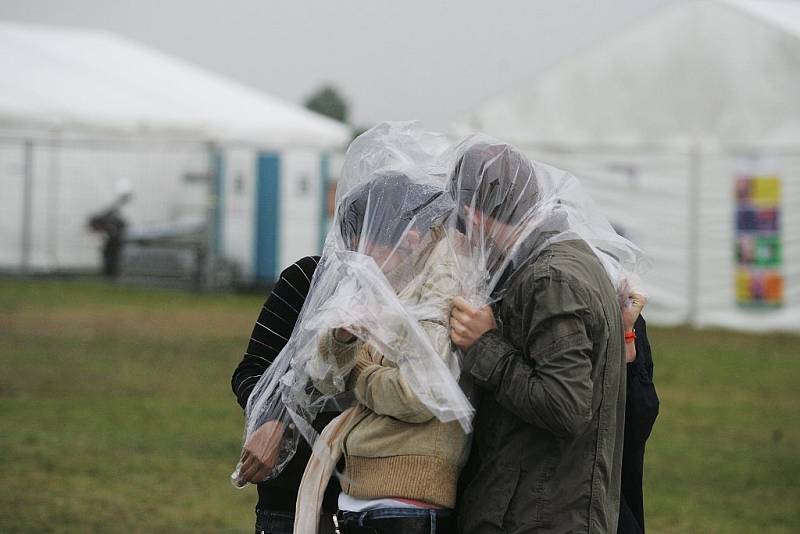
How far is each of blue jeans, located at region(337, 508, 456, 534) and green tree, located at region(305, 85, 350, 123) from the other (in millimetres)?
51228

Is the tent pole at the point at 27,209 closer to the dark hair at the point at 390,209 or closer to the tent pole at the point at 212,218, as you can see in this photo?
the tent pole at the point at 212,218

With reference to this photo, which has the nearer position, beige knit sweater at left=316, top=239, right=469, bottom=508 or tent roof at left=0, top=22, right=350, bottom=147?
beige knit sweater at left=316, top=239, right=469, bottom=508

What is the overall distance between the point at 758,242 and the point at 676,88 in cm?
247

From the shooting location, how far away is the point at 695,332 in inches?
603

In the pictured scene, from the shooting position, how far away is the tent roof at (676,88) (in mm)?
15891

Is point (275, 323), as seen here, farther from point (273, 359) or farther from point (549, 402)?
point (549, 402)

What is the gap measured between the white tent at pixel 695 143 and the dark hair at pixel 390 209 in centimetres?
1360

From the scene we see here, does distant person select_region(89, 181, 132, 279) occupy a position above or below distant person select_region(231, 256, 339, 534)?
below

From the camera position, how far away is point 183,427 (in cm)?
841

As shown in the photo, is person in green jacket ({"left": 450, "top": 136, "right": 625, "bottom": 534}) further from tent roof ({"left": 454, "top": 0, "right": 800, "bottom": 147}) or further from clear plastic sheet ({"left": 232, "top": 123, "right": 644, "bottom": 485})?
tent roof ({"left": 454, "top": 0, "right": 800, "bottom": 147})

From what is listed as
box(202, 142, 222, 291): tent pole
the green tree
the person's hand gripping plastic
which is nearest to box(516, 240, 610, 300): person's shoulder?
the person's hand gripping plastic

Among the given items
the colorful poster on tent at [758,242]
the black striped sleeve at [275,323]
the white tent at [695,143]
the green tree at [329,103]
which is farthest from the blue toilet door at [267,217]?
the green tree at [329,103]

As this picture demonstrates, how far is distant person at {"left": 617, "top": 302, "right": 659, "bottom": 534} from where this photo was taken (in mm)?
3012

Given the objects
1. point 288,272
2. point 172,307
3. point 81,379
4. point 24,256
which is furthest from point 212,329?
point 288,272
